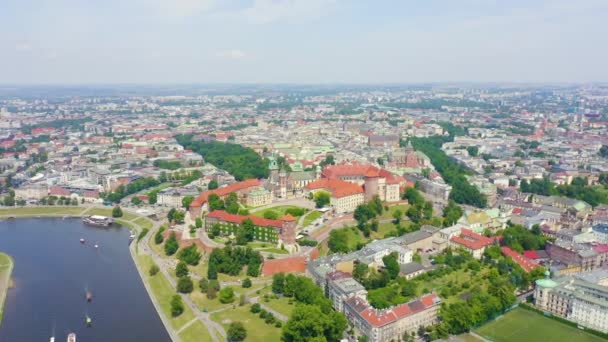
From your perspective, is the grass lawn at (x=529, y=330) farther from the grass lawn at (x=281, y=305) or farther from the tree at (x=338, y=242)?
the tree at (x=338, y=242)

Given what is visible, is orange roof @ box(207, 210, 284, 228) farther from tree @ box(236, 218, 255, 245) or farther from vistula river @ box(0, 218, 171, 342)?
vistula river @ box(0, 218, 171, 342)

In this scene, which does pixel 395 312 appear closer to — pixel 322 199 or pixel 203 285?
pixel 203 285

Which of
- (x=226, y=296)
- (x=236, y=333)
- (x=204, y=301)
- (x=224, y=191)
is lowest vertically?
(x=204, y=301)

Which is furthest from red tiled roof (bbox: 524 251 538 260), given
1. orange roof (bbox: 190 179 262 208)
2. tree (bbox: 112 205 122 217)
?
tree (bbox: 112 205 122 217)

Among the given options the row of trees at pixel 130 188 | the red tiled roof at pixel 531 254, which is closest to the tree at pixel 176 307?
the red tiled roof at pixel 531 254

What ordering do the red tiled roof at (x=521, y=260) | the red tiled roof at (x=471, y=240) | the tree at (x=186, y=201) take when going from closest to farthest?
the red tiled roof at (x=521, y=260) < the red tiled roof at (x=471, y=240) < the tree at (x=186, y=201)

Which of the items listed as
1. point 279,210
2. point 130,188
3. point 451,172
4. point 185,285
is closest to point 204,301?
point 185,285

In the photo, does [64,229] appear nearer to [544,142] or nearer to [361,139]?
[361,139]
